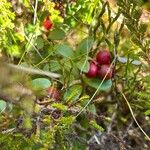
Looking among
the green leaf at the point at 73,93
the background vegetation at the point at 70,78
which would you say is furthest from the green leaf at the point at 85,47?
the green leaf at the point at 73,93

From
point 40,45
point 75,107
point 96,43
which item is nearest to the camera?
point 75,107

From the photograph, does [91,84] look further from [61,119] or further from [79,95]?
[61,119]

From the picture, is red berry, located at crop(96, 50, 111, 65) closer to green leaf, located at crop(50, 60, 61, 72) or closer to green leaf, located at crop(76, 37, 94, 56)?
green leaf, located at crop(76, 37, 94, 56)

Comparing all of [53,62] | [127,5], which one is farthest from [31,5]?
[127,5]

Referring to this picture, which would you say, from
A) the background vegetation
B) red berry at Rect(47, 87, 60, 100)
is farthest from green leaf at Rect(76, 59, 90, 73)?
red berry at Rect(47, 87, 60, 100)

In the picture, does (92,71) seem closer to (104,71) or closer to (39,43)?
(104,71)

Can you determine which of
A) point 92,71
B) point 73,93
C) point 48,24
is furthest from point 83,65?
point 48,24
